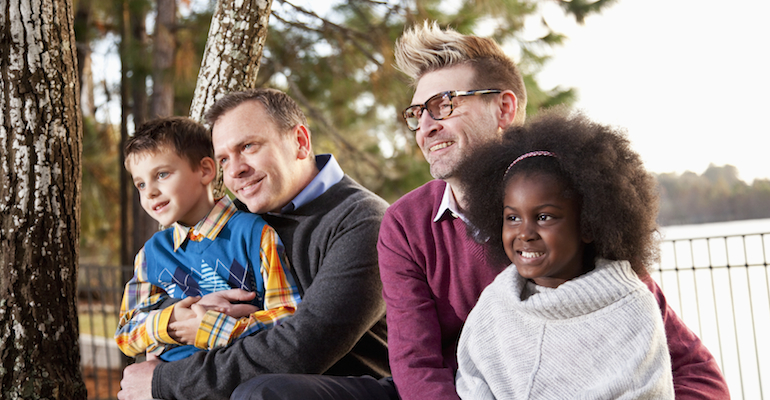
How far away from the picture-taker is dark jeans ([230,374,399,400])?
201cm

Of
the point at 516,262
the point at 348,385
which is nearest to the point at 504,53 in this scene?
the point at 516,262

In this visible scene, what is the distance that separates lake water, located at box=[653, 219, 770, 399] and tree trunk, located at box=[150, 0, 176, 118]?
550cm

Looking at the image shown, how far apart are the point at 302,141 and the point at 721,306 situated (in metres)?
6.43

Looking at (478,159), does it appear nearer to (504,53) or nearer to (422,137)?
(422,137)

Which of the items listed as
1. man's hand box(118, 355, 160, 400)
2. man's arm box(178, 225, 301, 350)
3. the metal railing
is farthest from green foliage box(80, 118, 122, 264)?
man's arm box(178, 225, 301, 350)

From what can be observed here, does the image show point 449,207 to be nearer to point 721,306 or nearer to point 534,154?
point 534,154

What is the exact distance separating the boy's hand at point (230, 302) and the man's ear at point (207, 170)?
0.52m

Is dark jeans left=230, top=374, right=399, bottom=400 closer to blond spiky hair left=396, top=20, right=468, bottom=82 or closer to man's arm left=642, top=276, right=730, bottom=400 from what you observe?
man's arm left=642, top=276, right=730, bottom=400

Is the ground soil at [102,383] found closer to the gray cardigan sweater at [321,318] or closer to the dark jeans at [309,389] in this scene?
the gray cardigan sweater at [321,318]

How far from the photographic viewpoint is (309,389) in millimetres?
2053

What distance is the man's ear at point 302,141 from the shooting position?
2.70m

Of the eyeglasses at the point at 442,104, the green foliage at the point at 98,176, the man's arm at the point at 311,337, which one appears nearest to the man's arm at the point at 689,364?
the eyeglasses at the point at 442,104

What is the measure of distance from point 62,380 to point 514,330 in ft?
6.82

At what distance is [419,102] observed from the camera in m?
2.37
